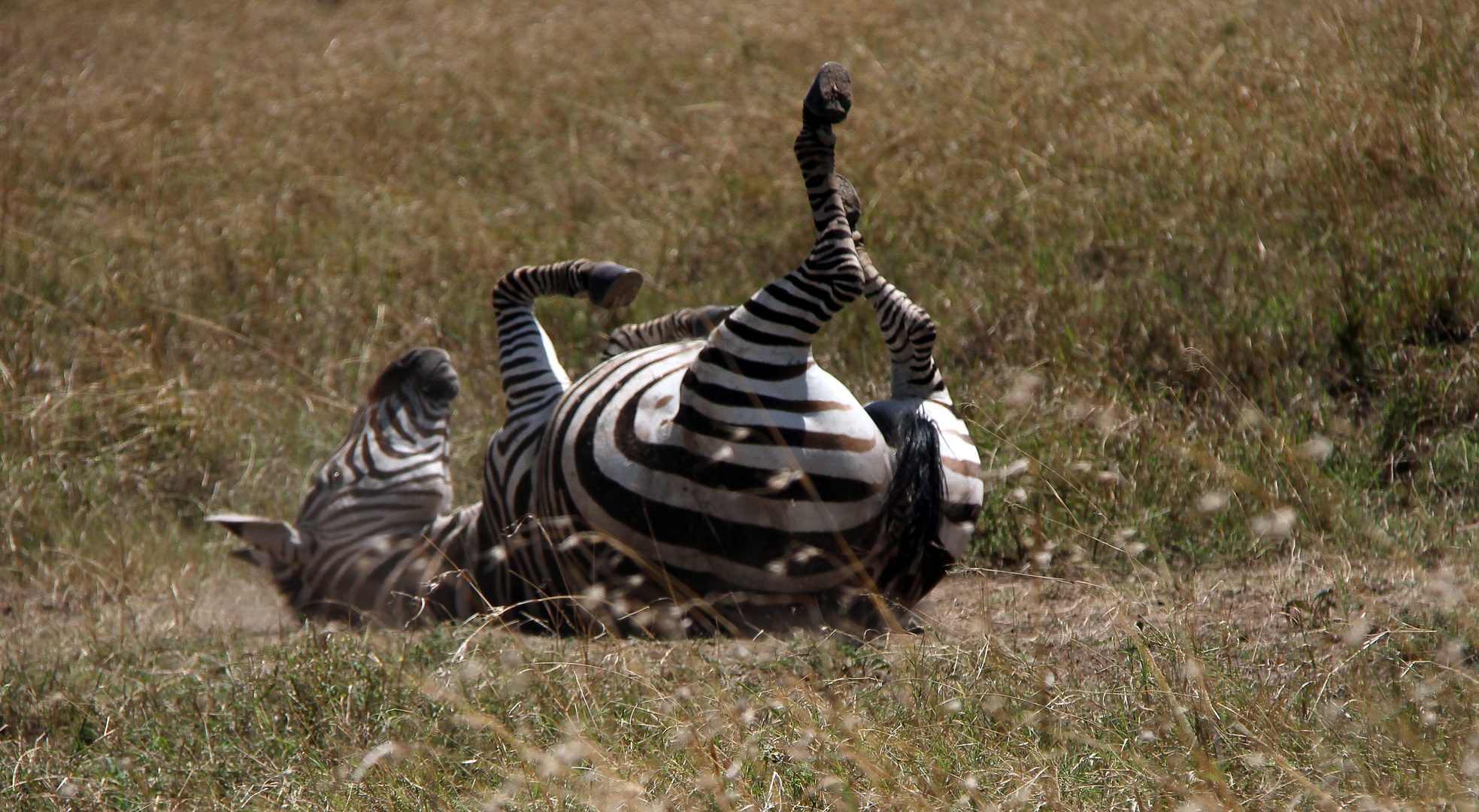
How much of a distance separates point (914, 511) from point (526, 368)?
1.62m

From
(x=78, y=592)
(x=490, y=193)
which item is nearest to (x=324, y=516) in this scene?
→ (x=78, y=592)

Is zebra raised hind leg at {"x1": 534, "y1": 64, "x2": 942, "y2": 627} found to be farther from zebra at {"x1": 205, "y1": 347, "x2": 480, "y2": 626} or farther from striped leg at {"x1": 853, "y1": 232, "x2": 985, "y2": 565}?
zebra at {"x1": 205, "y1": 347, "x2": 480, "y2": 626}

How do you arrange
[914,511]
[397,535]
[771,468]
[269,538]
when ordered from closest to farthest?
[771,468] → [914,511] → [269,538] → [397,535]

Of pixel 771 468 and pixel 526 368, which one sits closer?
pixel 771 468

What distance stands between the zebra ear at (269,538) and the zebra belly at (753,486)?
1480 mm

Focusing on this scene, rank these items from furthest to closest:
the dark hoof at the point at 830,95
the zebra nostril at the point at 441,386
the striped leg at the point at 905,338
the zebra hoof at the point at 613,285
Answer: the zebra nostril at the point at 441,386, the zebra hoof at the point at 613,285, the striped leg at the point at 905,338, the dark hoof at the point at 830,95

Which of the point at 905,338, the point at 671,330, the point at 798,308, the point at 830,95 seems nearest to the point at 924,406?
the point at 905,338

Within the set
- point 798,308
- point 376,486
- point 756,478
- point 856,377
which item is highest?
point 798,308

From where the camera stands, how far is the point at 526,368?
3932mm

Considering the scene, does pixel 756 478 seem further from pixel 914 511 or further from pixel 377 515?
pixel 377 515

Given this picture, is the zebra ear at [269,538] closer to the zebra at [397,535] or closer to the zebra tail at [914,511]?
the zebra at [397,535]

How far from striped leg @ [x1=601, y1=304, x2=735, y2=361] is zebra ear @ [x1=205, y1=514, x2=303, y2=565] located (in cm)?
125

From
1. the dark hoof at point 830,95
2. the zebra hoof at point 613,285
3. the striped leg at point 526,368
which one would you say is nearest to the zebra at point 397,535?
the striped leg at point 526,368

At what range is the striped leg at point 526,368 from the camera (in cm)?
360
